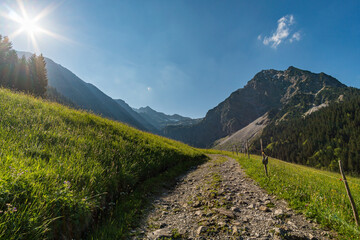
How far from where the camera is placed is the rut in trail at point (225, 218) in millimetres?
4234

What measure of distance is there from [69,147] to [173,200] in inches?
209

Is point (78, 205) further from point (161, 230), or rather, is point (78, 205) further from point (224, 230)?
point (224, 230)

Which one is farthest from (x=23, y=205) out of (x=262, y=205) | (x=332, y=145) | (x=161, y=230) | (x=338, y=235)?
(x=332, y=145)

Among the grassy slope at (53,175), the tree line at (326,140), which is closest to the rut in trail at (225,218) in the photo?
the grassy slope at (53,175)

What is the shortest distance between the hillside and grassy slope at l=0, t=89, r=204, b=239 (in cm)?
14979

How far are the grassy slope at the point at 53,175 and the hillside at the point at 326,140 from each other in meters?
150

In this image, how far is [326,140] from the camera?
146375mm

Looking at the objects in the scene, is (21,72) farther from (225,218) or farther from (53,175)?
(225,218)

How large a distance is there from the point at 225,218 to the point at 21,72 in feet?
212

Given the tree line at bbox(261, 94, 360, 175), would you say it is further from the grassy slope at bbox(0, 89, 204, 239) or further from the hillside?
the grassy slope at bbox(0, 89, 204, 239)

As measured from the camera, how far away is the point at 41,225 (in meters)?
2.99

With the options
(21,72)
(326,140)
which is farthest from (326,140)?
(21,72)

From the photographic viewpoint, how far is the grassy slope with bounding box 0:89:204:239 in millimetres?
3045

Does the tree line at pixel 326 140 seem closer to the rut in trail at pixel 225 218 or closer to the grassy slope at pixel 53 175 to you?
the rut in trail at pixel 225 218
